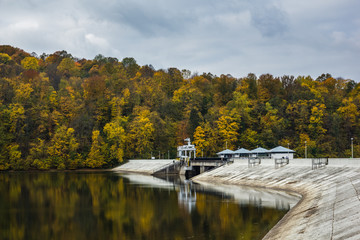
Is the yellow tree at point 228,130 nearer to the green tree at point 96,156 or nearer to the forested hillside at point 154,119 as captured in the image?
the forested hillside at point 154,119

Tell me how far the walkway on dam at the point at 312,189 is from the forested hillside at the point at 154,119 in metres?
37.4

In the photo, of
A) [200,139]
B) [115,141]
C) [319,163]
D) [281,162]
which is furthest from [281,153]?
[115,141]

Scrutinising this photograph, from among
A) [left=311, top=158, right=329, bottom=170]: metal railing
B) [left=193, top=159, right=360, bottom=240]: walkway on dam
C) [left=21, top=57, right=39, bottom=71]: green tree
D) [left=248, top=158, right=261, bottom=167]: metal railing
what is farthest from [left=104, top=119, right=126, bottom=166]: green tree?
[left=21, top=57, right=39, bottom=71]: green tree

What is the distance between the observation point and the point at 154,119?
109 metres

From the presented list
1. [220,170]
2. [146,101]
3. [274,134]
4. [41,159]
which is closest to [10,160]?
[41,159]

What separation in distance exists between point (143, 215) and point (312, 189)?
1790 centimetres

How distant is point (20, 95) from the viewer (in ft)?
367

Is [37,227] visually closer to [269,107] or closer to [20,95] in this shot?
[269,107]

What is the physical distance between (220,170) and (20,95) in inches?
2881

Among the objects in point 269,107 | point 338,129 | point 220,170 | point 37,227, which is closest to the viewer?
point 37,227

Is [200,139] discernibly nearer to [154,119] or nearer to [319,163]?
[154,119]

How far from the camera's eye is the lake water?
2377 cm

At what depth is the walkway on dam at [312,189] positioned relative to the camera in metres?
19.8

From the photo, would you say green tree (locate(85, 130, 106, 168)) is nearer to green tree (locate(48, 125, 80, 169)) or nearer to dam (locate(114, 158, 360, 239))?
green tree (locate(48, 125, 80, 169))
